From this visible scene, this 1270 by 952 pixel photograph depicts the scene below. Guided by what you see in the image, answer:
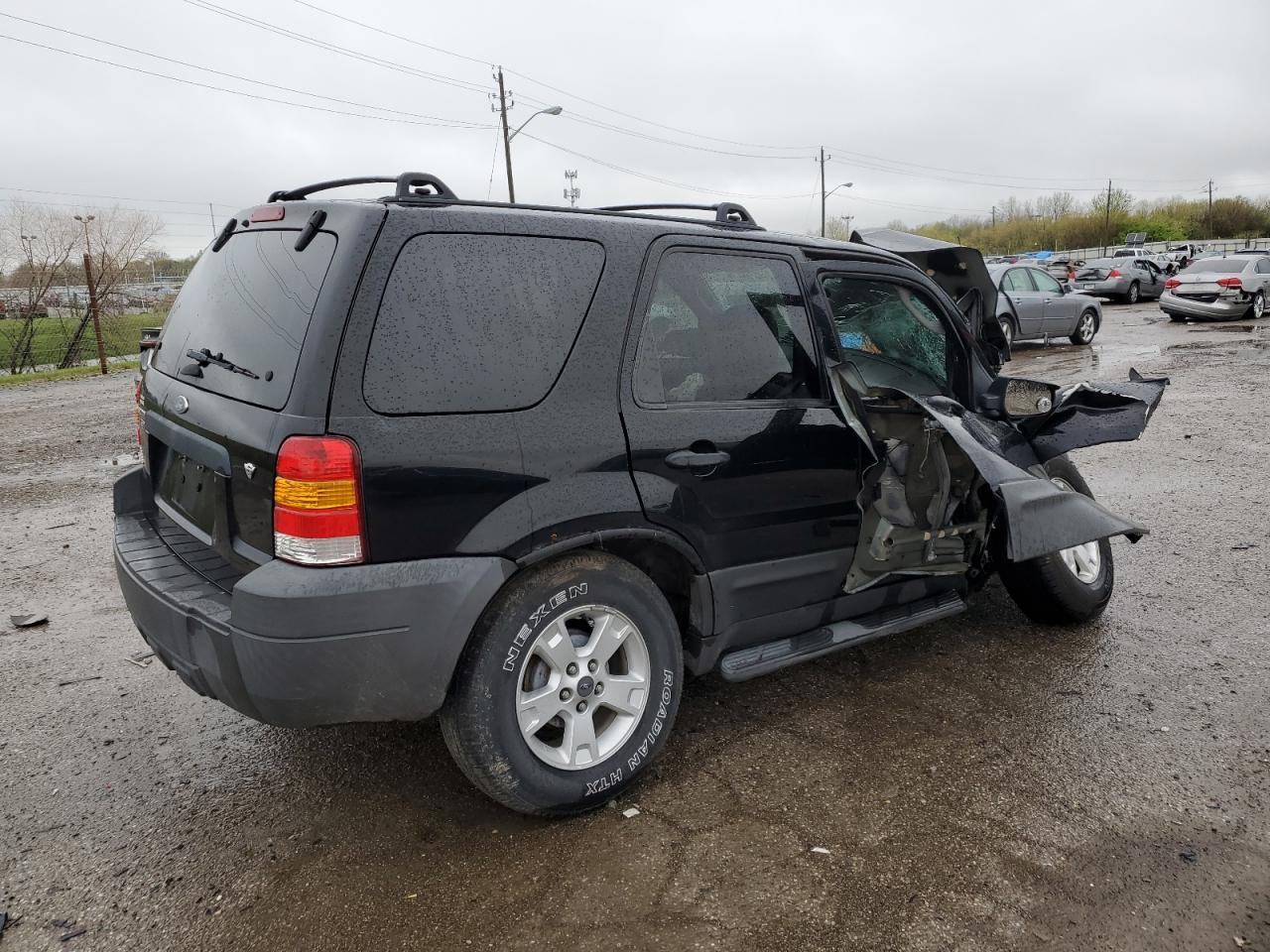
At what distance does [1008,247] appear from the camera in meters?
85.4

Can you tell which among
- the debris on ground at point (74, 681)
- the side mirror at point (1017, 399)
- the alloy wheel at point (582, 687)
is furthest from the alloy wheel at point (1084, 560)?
the debris on ground at point (74, 681)

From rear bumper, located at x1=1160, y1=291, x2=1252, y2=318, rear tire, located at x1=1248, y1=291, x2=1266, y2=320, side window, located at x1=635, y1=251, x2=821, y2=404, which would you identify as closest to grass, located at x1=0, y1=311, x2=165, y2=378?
side window, located at x1=635, y1=251, x2=821, y2=404

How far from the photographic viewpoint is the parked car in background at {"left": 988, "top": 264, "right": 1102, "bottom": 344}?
55.8ft

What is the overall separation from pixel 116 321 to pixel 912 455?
75.7 feet

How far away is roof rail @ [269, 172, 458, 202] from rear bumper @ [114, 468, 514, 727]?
3.81 feet

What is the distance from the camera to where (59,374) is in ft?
57.6

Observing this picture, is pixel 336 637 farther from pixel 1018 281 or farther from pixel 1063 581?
pixel 1018 281

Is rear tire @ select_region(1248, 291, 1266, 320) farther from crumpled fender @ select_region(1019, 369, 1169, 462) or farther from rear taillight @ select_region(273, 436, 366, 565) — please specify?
rear taillight @ select_region(273, 436, 366, 565)

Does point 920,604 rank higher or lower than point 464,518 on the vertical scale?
lower

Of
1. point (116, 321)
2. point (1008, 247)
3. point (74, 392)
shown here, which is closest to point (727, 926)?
point (74, 392)

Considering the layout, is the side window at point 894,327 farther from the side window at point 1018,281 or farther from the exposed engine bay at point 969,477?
the side window at point 1018,281

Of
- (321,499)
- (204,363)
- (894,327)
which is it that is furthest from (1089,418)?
(204,363)

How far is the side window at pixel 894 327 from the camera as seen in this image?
12.3 ft

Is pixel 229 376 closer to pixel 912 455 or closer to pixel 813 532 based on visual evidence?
pixel 813 532
